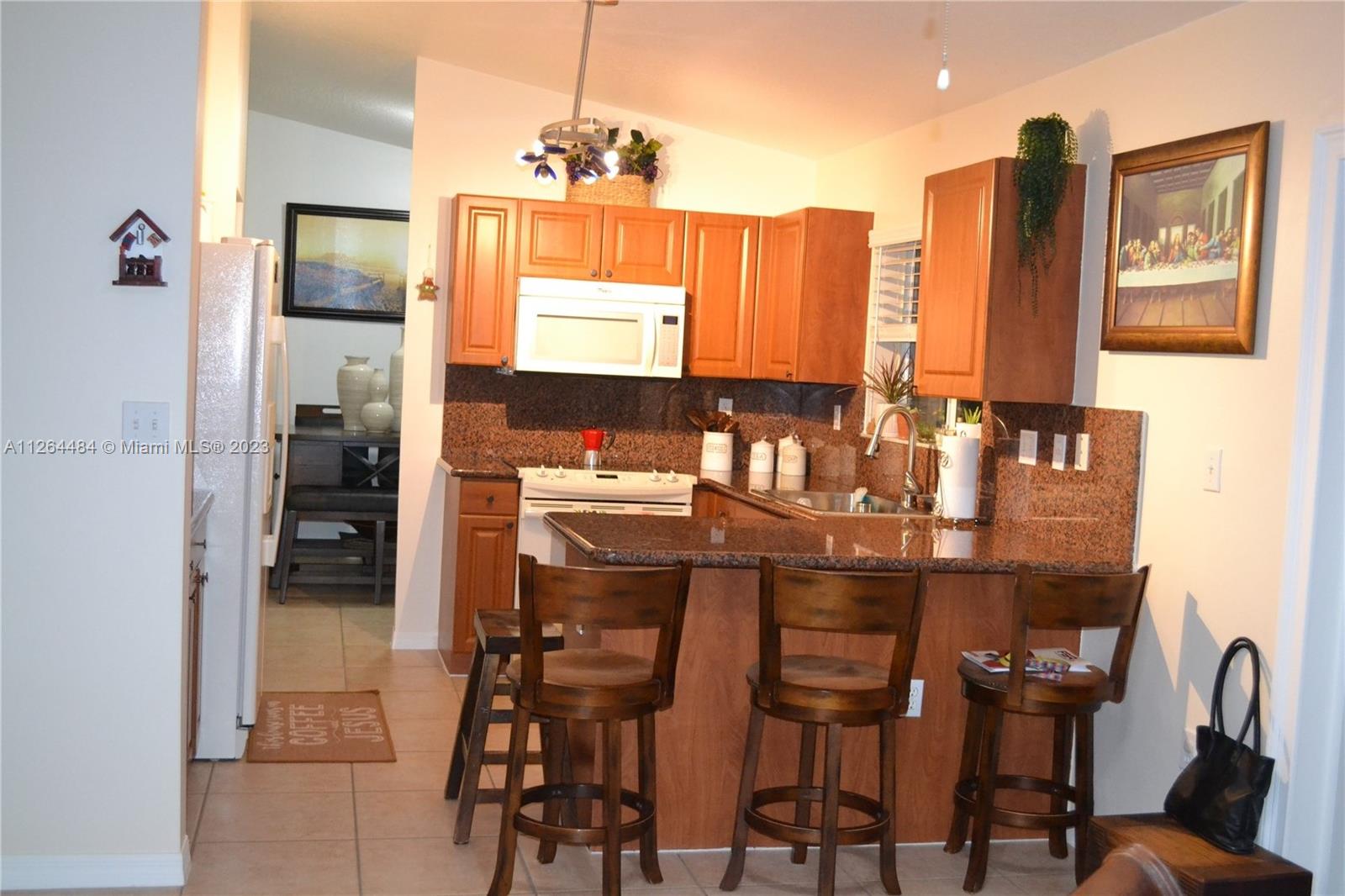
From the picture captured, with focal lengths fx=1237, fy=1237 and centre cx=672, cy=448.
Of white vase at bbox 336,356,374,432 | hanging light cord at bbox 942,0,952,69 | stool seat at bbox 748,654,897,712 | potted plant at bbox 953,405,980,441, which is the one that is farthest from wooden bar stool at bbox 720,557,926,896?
white vase at bbox 336,356,374,432

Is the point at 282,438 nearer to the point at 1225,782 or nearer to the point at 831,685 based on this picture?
the point at 831,685

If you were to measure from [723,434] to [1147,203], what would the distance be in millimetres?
2658

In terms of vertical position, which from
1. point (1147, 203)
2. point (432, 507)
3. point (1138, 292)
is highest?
point (1147, 203)

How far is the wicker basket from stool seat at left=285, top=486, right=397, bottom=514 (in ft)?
6.92

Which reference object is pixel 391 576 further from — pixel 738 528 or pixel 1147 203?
pixel 1147 203

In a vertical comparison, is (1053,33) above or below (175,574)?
above

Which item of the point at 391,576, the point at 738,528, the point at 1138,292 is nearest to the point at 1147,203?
the point at 1138,292

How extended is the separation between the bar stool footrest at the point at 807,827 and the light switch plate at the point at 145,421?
67.9 inches

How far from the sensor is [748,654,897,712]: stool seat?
2947 millimetres

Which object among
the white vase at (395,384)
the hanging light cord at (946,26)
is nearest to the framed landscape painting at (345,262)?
the white vase at (395,384)

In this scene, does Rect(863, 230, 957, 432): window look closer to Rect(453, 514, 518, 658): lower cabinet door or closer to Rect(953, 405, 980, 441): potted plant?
Rect(953, 405, 980, 441): potted plant

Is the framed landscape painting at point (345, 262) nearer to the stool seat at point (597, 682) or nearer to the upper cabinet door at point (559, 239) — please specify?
the upper cabinet door at point (559, 239)

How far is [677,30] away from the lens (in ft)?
14.5

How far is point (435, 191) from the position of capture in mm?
5664
